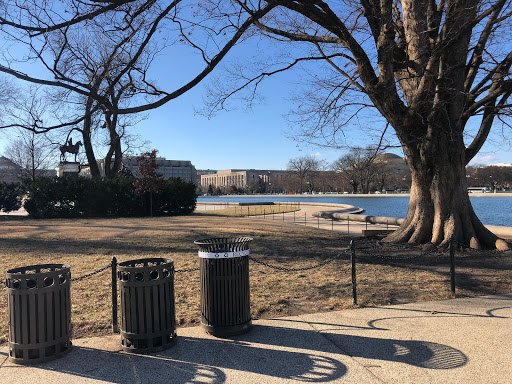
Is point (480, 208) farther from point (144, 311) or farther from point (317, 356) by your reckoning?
point (144, 311)

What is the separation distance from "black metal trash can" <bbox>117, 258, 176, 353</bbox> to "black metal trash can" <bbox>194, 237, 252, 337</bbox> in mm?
532

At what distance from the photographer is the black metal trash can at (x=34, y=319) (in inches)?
150

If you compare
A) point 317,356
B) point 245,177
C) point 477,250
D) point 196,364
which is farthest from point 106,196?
point 245,177

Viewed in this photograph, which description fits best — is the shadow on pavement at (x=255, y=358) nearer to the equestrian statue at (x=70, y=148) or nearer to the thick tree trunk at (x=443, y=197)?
the thick tree trunk at (x=443, y=197)

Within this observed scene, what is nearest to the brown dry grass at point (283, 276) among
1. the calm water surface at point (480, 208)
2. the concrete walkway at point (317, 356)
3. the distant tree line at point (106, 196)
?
the concrete walkway at point (317, 356)

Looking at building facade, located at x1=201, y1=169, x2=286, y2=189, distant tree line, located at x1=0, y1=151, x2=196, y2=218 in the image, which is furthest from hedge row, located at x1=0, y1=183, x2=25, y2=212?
building facade, located at x1=201, y1=169, x2=286, y2=189

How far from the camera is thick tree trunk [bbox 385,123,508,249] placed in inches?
385

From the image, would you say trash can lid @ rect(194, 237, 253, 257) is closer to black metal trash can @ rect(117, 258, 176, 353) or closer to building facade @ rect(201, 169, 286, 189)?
black metal trash can @ rect(117, 258, 176, 353)

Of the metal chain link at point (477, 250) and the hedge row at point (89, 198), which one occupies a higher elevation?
the hedge row at point (89, 198)

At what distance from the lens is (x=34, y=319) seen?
12.5 feet

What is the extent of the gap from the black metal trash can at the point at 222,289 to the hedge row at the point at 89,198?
22552 millimetres

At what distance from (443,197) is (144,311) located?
8769mm

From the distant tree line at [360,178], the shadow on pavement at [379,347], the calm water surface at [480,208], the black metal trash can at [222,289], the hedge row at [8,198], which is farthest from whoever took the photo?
the distant tree line at [360,178]

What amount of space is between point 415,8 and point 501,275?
674 cm
